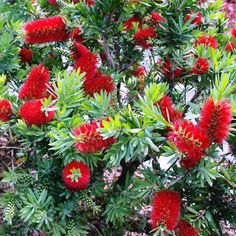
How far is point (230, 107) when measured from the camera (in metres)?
1.43

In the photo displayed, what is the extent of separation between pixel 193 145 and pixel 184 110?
62 cm

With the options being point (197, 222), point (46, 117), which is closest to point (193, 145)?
point (197, 222)

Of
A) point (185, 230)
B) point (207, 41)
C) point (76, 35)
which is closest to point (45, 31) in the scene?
point (76, 35)

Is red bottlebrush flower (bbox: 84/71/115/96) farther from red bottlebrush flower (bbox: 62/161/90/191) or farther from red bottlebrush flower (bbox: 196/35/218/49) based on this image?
red bottlebrush flower (bbox: 196/35/218/49)

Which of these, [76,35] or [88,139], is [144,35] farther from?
[88,139]

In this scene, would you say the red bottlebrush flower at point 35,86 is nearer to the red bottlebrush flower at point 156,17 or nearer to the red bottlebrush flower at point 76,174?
the red bottlebrush flower at point 76,174

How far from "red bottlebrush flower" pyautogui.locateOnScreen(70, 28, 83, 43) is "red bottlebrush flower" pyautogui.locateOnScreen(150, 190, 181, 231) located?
861mm

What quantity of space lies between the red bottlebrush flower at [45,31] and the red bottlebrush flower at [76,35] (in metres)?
0.03

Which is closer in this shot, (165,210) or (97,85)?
(165,210)

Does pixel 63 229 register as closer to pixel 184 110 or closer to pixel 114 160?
pixel 114 160

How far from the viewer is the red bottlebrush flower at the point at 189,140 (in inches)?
55.6

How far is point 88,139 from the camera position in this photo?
4.91 feet

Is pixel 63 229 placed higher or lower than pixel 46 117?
lower

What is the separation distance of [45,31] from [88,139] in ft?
2.18
